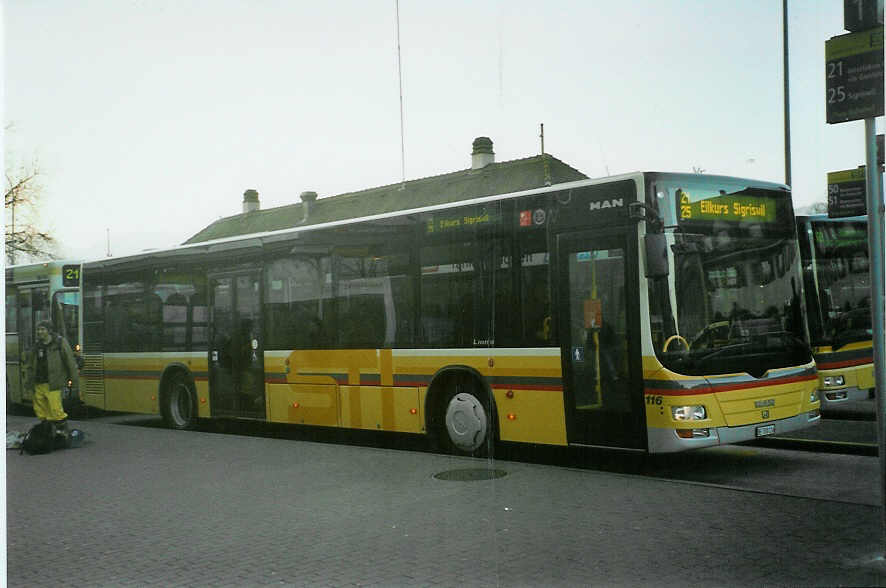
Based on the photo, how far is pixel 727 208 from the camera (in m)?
8.63

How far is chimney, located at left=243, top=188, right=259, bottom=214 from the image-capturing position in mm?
10305

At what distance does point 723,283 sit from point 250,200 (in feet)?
17.2

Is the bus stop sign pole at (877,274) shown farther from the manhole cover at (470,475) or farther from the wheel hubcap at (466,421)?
the wheel hubcap at (466,421)

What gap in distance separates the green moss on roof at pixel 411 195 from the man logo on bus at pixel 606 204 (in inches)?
11.1

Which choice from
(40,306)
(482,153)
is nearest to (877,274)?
(482,153)

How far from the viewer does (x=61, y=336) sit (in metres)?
12.2

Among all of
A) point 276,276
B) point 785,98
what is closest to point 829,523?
point 785,98

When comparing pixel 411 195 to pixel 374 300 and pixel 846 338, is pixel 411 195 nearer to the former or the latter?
pixel 374 300

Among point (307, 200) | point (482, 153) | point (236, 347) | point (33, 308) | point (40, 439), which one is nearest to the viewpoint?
point (482, 153)

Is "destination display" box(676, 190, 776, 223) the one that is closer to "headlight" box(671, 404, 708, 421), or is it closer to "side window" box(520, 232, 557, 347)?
"side window" box(520, 232, 557, 347)

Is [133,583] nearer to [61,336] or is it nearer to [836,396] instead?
[61,336]

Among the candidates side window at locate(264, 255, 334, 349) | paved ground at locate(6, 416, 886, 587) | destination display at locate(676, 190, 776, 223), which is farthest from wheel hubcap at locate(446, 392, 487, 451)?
destination display at locate(676, 190, 776, 223)

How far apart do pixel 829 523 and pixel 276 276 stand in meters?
7.73

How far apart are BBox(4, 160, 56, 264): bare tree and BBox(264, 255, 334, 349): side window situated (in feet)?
11.2
